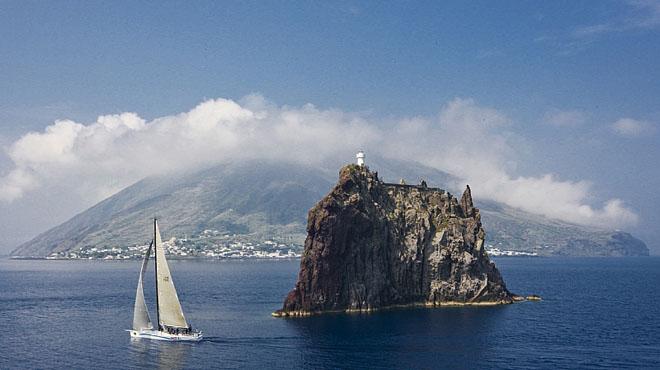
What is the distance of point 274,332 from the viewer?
128375 millimetres

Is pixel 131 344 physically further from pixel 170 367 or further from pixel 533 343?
pixel 533 343

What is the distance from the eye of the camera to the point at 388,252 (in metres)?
165

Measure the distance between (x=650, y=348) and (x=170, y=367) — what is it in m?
84.1

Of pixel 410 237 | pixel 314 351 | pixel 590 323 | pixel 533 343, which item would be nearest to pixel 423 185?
pixel 410 237

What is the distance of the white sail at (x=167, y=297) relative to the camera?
121 metres

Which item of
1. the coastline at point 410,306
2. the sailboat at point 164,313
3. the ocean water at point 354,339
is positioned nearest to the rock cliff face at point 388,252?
the coastline at point 410,306

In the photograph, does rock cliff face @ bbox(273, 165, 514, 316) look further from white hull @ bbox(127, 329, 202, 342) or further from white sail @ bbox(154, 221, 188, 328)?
white sail @ bbox(154, 221, 188, 328)

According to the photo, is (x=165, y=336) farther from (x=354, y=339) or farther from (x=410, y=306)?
(x=410, y=306)

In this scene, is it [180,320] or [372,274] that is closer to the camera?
[180,320]

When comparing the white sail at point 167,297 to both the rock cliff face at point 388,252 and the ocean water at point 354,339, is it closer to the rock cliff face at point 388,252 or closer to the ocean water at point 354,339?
the ocean water at point 354,339

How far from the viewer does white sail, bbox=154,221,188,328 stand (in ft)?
397

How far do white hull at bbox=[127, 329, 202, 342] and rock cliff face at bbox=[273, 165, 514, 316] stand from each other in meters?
33.4

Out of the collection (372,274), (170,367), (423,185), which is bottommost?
(170,367)

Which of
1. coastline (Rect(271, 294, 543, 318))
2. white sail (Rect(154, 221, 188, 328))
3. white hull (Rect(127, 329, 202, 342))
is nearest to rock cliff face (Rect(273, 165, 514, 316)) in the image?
coastline (Rect(271, 294, 543, 318))
